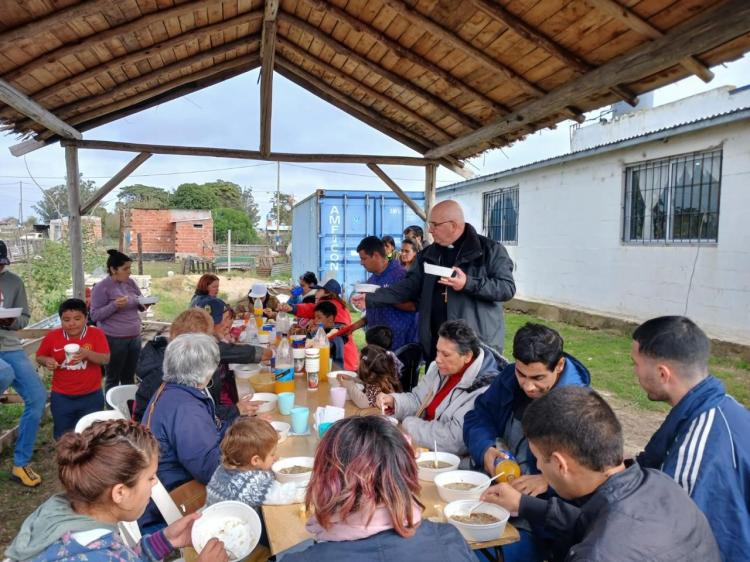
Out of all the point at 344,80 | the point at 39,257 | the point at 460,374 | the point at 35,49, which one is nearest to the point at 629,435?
the point at 460,374

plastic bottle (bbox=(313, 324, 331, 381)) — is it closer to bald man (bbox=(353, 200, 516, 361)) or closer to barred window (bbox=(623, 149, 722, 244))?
bald man (bbox=(353, 200, 516, 361))

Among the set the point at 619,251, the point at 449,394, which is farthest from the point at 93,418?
the point at 619,251

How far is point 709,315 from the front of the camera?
316 inches

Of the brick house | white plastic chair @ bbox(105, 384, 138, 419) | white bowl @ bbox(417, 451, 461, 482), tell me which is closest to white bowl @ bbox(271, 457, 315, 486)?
white bowl @ bbox(417, 451, 461, 482)

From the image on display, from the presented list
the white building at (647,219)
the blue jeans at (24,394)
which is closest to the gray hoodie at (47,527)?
the blue jeans at (24,394)

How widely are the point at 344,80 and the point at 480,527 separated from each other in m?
4.83

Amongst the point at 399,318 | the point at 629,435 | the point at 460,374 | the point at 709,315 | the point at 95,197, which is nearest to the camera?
the point at 460,374

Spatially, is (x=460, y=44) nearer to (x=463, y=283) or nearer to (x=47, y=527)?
(x=463, y=283)

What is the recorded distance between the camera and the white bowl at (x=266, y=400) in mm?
3027

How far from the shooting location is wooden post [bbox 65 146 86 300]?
18.4 ft

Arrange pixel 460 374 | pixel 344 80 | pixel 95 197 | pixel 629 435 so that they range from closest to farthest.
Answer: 1. pixel 460 374
2. pixel 629 435
3. pixel 344 80
4. pixel 95 197

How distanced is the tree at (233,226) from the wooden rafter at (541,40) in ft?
114

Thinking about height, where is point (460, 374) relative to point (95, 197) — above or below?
below

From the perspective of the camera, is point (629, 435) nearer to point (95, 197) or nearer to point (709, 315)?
point (709, 315)
